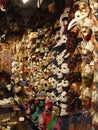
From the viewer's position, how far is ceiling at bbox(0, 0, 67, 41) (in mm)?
2465

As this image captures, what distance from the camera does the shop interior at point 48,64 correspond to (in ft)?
6.31

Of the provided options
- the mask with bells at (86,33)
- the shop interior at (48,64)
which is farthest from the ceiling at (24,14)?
the mask with bells at (86,33)

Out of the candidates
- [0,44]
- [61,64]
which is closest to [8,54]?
[0,44]

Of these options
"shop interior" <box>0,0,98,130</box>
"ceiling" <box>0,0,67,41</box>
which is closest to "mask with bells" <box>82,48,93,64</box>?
"shop interior" <box>0,0,98,130</box>

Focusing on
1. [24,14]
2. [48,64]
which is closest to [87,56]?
[48,64]

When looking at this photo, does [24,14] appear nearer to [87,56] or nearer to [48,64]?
[48,64]

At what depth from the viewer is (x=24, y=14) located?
2.87 metres

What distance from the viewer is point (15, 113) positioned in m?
3.02

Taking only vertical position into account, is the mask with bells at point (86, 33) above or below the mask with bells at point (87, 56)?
above

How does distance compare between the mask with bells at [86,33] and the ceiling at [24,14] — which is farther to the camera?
the ceiling at [24,14]

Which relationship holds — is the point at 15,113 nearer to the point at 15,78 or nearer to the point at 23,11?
the point at 15,78

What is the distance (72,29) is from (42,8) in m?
0.51

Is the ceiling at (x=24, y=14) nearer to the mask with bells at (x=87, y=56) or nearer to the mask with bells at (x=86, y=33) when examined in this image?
the mask with bells at (x=86, y=33)

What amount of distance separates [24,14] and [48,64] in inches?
24.4
